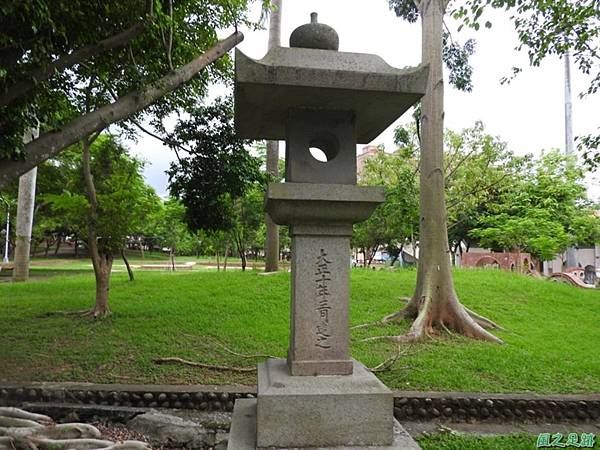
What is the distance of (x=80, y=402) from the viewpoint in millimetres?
5504

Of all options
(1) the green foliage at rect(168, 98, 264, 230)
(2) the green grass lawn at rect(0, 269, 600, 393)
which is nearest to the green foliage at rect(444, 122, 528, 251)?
(2) the green grass lawn at rect(0, 269, 600, 393)

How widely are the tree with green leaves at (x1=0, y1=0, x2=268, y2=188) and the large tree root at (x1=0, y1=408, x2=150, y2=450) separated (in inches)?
93.8

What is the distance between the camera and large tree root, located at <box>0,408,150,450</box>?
4.08 metres

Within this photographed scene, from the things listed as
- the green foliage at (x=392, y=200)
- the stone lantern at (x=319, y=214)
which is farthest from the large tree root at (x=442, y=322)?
the stone lantern at (x=319, y=214)

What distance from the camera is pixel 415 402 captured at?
18.2ft

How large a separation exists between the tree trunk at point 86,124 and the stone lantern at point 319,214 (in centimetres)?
213

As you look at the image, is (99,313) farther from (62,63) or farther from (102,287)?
(62,63)

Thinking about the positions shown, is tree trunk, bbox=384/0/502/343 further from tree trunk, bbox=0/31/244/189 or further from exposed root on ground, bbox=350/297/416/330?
tree trunk, bbox=0/31/244/189

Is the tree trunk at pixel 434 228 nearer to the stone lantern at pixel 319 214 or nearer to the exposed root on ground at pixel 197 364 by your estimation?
the exposed root on ground at pixel 197 364

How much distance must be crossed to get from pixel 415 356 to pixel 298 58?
5.55 m

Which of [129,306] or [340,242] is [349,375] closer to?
[340,242]

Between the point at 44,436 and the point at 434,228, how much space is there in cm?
725

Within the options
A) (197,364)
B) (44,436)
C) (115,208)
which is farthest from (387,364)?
(115,208)

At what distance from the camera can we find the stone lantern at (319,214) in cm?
320
